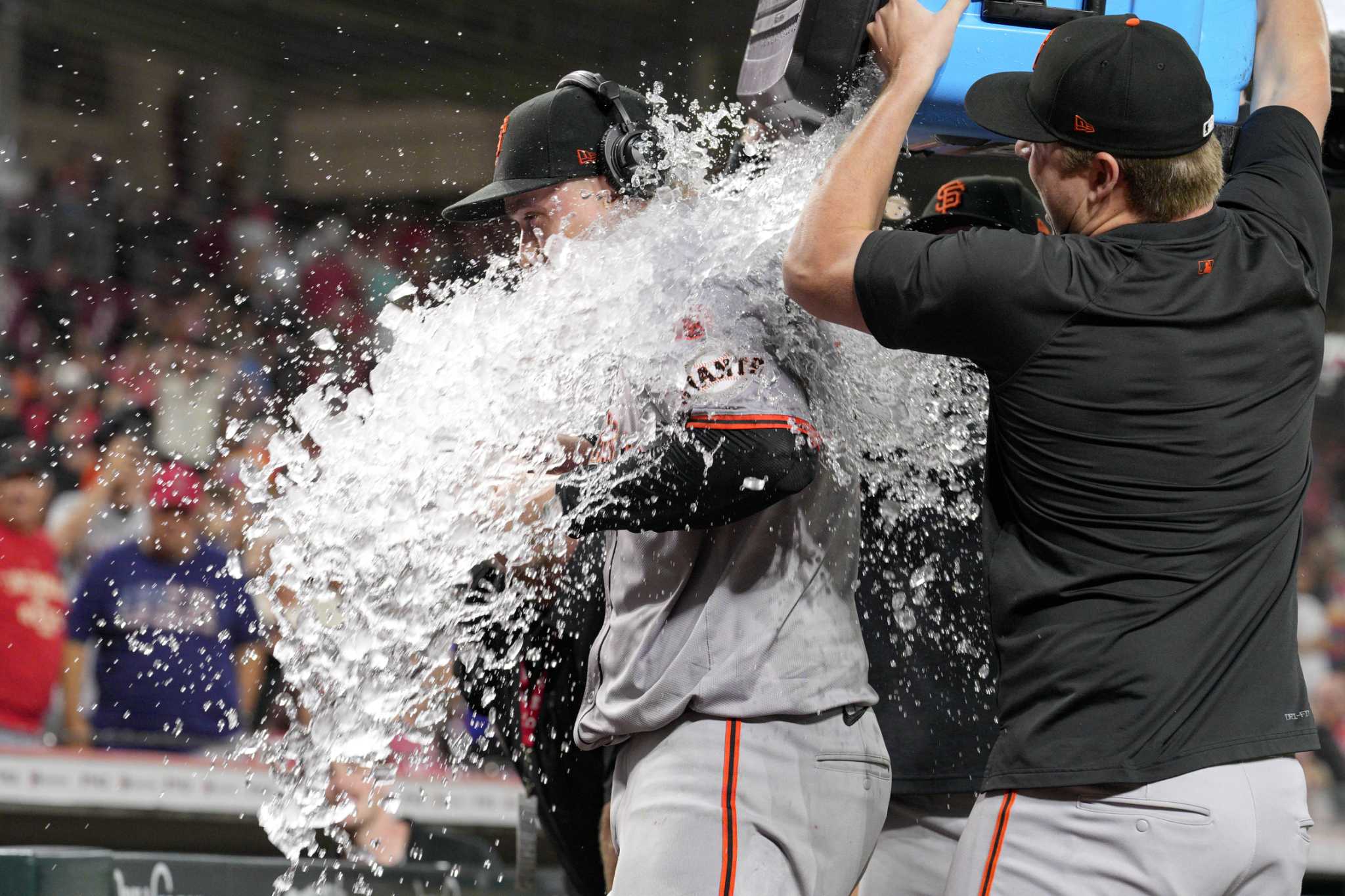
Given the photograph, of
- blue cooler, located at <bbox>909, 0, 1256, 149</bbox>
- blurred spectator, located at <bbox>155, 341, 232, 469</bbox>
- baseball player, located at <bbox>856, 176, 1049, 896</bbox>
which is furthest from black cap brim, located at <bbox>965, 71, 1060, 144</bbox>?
blurred spectator, located at <bbox>155, 341, 232, 469</bbox>

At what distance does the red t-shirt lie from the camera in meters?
5.29

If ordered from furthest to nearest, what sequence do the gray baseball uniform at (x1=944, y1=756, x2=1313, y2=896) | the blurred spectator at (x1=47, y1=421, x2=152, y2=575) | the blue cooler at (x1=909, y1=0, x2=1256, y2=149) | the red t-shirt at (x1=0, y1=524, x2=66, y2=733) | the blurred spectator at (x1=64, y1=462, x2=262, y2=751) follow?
the blurred spectator at (x1=47, y1=421, x2=152, y2=575) < the red t-shirt at (x1=0, y1=524, x2=66, y2=733) < the blurred spectator at (x1=64, y1=462, x2=262, y2=751) < the blue cooler at (x1=909, y1=0, x2=1256, y2=149) < the gray baseball uniform at (x1=944, y1=756, x2=1313, y2=896)

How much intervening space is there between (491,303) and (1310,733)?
4.89 feet

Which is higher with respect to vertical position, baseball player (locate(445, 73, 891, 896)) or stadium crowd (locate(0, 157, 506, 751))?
baseball player (locate(445, 73, 891, 896))

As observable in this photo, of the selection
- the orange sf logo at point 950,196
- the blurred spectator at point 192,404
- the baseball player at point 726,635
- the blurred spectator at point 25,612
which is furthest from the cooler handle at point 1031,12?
the blurred spectator at point 192,404

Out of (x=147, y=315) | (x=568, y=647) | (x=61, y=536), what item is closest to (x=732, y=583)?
(x=568, y=647)

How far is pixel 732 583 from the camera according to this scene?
2.05 m

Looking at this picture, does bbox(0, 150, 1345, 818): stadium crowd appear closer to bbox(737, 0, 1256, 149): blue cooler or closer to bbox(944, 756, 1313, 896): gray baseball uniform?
bbox(737, 0, 1256, 149): blue cooler

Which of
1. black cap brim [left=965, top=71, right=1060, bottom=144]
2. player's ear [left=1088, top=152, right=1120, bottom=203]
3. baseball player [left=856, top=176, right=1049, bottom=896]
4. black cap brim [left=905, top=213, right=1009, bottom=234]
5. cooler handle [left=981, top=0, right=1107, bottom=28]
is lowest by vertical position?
baseball player [left=856, top=176, right=1049, bottom=896]

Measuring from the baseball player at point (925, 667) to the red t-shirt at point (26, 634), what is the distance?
3975mm

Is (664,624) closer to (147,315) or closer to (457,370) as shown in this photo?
(457,370)

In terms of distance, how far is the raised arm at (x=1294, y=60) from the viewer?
2.13 metres

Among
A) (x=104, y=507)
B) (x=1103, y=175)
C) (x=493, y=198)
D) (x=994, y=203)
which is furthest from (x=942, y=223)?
(x=104, y=507)

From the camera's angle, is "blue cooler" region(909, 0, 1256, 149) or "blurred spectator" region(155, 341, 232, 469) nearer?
"blue cooler" region(909, 0, 1256, 149)
